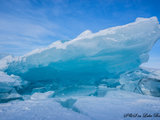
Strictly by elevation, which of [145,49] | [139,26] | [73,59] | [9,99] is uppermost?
[139,26]

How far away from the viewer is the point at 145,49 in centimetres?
524

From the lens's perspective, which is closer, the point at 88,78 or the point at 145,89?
the point at 145,89

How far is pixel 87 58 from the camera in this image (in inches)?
207

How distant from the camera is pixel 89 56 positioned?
5.09m

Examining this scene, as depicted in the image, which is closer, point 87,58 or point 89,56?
point 89,56

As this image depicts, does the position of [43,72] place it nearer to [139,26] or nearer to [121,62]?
[121,62]

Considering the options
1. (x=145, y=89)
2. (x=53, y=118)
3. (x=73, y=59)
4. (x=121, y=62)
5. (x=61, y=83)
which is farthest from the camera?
(x=61, y=83)

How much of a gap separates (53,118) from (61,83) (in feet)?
16.3

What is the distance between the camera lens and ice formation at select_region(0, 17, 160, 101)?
416 cm

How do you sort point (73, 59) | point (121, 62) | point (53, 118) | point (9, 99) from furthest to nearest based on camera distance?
point (121, 62), point (73, 59), point (9, 99), point (53, 118)

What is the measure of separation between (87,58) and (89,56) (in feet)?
0.71

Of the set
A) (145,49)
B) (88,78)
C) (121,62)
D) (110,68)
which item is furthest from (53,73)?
(145,49)

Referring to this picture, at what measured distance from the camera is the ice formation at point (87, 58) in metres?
4.16

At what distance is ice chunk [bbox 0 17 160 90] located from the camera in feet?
13.6
